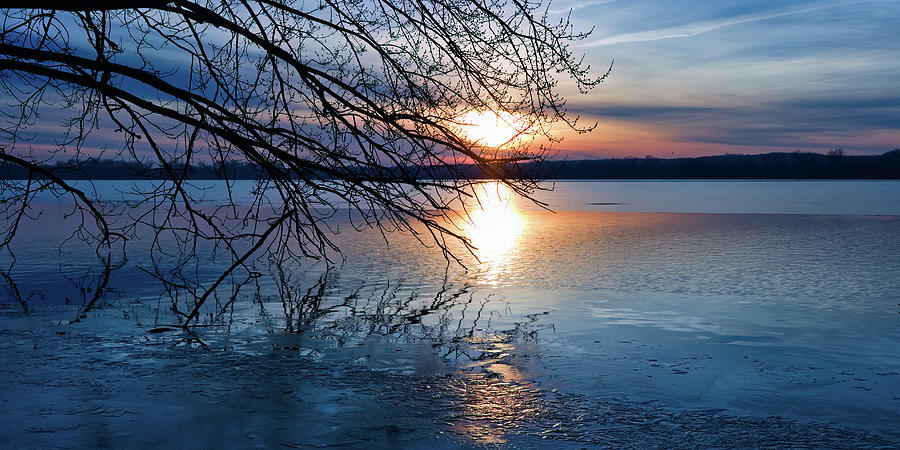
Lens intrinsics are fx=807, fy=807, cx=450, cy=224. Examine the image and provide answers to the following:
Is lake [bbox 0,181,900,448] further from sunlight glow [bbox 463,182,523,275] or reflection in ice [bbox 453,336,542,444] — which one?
sunlight glow [bbox 463,182,523,275]

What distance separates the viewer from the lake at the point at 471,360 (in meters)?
6.14

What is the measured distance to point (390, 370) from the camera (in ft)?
26.1

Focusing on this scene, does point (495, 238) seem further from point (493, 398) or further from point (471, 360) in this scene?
point (493, 398)

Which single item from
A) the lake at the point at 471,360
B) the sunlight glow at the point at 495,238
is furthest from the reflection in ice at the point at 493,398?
the sunlight glow at the point at 495,238

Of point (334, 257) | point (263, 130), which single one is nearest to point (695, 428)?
point (263, 130)

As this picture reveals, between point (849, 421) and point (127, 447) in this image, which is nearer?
point (127, 447)

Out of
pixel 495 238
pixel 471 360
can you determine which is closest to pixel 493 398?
pixel 471 360

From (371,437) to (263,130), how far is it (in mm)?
3099

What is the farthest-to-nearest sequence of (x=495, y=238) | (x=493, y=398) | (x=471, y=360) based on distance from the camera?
(x=495, y=238) → (x=471, y=360) → (x=493, y=398)

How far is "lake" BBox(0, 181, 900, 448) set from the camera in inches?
242

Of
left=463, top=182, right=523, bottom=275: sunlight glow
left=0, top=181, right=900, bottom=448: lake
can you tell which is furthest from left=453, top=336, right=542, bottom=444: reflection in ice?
left=463, top=182, right=523, bottom=275: sunlight glow

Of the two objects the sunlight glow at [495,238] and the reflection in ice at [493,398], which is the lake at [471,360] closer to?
the reflection in ice at [493,398]

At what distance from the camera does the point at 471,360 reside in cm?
839

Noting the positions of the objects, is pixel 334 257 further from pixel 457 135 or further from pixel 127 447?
pixel 127 447
